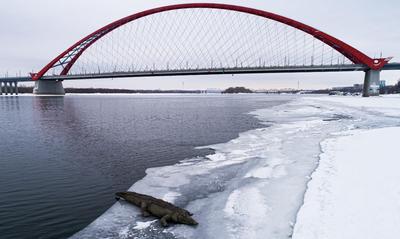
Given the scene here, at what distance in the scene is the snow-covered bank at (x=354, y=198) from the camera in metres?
4.48

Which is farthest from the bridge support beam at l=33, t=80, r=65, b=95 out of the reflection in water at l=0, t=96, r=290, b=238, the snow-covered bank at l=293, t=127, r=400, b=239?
the snow-covered bank at l=293, t=127, r=400, b=239

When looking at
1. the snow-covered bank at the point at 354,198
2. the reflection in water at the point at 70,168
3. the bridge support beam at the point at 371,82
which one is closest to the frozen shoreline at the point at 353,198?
the snow-covered bank at the point at 354,198

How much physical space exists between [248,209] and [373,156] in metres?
5.12

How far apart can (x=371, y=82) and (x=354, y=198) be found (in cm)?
6228

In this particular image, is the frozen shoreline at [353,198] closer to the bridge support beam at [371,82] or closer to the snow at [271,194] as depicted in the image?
the snow at [271,194]

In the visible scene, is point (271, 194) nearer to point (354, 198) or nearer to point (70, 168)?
point (354, 198)

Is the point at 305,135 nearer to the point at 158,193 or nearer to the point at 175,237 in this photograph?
the point at 158,193

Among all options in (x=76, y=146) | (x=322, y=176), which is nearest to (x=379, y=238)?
(x=322, y=176)

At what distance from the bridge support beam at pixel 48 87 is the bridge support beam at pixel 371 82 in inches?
3750

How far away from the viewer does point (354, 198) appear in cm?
562

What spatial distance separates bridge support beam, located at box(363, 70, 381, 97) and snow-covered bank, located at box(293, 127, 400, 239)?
2229 inches

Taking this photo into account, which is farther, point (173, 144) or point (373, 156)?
point (173, 144)

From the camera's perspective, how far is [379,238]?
415 cm

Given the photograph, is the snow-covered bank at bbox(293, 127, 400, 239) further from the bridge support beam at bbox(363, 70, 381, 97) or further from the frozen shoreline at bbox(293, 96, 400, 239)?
the bridge support beam at bbox(363, 70, 381, 97)
